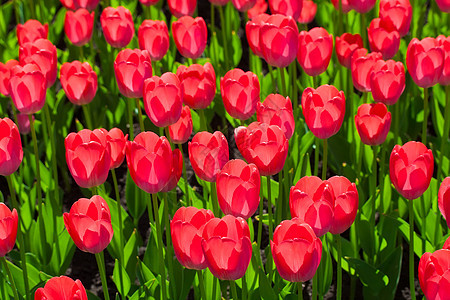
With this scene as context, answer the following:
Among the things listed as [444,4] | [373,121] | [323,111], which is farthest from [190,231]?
[444,4]

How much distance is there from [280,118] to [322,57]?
0.47 m

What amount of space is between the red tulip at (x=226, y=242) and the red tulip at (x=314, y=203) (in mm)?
153

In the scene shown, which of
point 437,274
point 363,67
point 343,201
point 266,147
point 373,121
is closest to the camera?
point 437,274

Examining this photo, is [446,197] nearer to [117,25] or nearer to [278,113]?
[278,113]

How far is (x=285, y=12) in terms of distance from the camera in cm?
272

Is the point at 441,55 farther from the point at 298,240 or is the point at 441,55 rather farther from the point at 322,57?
the point at 298,240

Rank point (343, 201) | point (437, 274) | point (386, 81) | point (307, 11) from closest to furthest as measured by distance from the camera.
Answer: point (437, 274) → point (343, 201) → point (386, 81) → point (307, 11)

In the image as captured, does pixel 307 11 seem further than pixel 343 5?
Yes

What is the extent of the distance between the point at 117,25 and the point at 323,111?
3.13ft

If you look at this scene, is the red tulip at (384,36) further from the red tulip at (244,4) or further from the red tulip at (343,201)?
the red tulip at (343,201)

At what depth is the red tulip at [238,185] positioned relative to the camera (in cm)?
165

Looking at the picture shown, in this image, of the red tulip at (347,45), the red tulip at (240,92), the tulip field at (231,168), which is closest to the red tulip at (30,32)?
the tulip field at (231,168)

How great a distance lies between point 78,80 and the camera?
2369mm

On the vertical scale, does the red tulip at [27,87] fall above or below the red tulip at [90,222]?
above
